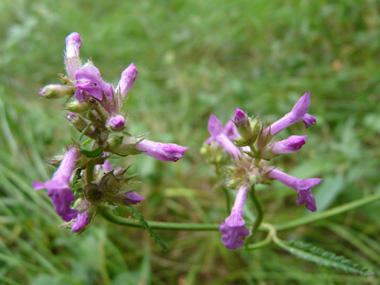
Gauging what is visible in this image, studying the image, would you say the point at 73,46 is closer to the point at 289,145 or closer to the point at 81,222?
the point at 81,222

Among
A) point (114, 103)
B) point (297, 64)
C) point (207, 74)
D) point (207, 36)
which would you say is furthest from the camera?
point (207, 36)

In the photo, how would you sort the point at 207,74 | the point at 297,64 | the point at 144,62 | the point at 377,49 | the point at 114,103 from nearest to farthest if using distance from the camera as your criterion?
the point at 114,103 → the point at 377,49 → the point at 297,64 → the point at 207,74 → the point at 144,62

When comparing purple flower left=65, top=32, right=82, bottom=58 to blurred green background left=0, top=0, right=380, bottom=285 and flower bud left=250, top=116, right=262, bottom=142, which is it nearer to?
blurred green background left=0, top=0, right=380, bottom=285

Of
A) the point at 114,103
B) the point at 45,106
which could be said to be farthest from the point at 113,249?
the point at 45,106

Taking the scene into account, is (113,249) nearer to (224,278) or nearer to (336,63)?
(224,278)

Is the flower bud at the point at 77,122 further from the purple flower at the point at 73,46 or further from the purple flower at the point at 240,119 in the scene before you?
the purple flower at the point at 240,119

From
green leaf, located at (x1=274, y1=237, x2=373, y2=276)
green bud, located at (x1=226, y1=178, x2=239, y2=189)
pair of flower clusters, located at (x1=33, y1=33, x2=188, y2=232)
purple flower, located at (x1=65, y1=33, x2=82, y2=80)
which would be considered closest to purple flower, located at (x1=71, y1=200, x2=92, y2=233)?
pair of flower clusters, located at (x1=33, y1=33, x2=188, y2=232)
